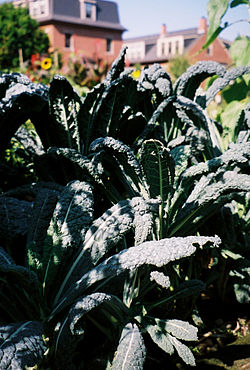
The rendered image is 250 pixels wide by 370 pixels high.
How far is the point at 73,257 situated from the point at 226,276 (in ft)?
2.93

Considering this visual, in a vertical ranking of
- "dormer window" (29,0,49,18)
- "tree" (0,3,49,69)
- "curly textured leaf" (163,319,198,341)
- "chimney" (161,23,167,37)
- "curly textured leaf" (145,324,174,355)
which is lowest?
"curly textured leaf" (145,324,174,355)

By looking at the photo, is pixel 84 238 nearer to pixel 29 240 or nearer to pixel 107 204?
pixel 29 240

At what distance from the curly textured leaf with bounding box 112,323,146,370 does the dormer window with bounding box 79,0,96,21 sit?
46.4 m

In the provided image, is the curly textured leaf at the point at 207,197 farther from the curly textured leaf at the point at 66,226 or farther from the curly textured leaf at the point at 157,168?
the curly textured leaf at the point at 66,226

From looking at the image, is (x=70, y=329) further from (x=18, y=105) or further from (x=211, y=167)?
(x=18, y=105)

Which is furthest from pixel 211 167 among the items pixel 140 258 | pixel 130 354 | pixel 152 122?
pixel 130 354

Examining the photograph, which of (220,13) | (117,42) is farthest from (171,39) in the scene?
(220,13)

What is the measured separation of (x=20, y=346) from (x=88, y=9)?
47.6m

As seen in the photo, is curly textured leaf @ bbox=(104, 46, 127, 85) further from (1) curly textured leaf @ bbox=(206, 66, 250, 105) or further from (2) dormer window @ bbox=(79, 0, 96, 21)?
(2) dormer window @ bbox=(79, 0, 96, 21)

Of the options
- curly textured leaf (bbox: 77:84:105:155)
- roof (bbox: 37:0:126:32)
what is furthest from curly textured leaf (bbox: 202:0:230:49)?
roof (bbox: 37:0:126:32)

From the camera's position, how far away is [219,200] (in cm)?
184

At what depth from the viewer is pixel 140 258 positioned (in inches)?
56.9

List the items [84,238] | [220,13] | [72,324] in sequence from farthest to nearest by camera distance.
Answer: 1. [220,13]
2. [84,238]
3. [72,324]

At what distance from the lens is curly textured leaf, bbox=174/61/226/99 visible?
7.69 ft
